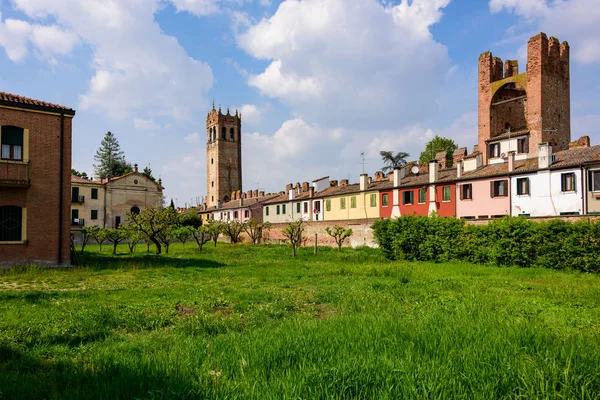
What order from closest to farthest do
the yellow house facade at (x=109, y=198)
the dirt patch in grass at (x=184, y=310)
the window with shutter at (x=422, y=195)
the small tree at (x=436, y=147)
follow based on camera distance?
1. the dirt patch in grass at (x=184, y=310)
2. the window with shutter at (x=422, y=195)
3. the yellow house facade at (x=109, y=198)
4. the small tree at (x=436, y=147)

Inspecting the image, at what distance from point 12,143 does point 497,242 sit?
996 inches

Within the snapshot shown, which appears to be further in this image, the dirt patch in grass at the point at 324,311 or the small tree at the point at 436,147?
the small tree at the point at 436,147

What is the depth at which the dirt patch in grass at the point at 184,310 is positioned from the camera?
9.63 metres

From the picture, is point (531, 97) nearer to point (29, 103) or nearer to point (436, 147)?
point (436, 147)

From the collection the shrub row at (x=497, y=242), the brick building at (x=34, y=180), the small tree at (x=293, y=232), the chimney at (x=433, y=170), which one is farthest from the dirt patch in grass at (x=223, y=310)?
the chimney at (x=433, y=170)

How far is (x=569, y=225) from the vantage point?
67.7 feet

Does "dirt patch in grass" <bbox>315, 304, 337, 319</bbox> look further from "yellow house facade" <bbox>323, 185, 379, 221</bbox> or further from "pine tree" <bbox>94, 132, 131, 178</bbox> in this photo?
"pine tree" <bbox>94, 132, 131, 178</bbox>

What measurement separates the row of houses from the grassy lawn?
1944 cm

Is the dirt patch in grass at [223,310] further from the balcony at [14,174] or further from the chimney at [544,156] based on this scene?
the chimney at [544,156]

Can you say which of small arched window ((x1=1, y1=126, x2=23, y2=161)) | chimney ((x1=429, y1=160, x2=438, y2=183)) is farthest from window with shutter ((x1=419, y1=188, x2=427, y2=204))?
small arched window ((x1=1, y1=126, x2=23, y2=161))

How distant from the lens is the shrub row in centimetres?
2006

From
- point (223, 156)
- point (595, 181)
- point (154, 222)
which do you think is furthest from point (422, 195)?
point (223, 156)

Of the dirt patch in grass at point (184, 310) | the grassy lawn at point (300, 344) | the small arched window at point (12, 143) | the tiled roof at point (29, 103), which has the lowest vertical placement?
the dirt patch in grass at point (184, 310)

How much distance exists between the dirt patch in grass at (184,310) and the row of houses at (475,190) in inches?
830
